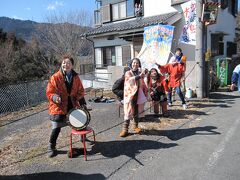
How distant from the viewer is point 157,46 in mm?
9195

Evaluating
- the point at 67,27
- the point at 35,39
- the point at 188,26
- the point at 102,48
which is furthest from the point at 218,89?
the point at 35,39

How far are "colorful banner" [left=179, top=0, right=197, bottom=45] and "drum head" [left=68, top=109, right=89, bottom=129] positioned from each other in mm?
7796

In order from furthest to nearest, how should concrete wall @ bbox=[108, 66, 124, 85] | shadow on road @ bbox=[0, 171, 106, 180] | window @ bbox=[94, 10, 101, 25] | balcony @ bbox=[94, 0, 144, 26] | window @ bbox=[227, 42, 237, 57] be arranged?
1. window @ bbox=[94, 10, 101, 25]
2. window @ bbox=[227, 42, 237, 57]
3. balcony @ bbox=[94, 0, 144, 26]
4. concrete wall @ bbox=[108, 66, 124, 85]
5. shadow on road @ bbox=[0, 171, 106, 180]

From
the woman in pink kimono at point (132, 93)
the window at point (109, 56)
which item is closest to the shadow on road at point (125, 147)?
the woman in pink kimono at point (132, 93)

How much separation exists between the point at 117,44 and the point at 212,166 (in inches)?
504

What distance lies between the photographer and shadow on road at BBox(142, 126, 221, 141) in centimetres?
524

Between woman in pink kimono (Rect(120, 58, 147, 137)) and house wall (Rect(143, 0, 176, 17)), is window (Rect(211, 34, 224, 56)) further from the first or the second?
woman in pink kimono (Rect(120, 58, 147, 137))

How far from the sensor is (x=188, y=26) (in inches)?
442

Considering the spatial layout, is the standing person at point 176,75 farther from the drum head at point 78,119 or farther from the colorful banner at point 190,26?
the colorful banner at point 190,26

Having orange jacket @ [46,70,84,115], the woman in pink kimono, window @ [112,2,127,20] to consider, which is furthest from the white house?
orange jacket @ [46,70,84,115]

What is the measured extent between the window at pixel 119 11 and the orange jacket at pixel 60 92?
12.5m

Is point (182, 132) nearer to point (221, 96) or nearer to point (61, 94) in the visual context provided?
point (61, 94)

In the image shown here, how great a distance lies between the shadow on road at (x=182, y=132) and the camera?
5235mm

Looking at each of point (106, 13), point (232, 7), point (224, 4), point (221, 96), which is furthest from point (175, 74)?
point (106, 13)
